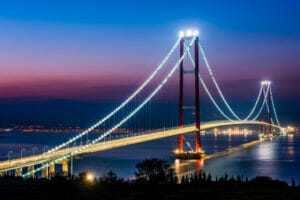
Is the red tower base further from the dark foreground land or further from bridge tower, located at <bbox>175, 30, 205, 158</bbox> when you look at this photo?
the dark foreground land

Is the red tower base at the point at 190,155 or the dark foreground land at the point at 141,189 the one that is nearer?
the dark foreground land at the point at 141,189

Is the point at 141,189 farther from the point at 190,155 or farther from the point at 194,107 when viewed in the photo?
the point at 194,107

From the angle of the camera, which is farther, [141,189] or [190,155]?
[190,155]

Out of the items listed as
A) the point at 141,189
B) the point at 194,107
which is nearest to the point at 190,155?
the point at 194,107

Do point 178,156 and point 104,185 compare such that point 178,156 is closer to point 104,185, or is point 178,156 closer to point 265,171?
point 265,171

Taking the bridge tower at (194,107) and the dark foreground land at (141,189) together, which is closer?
the dark foreground land at (141,189)

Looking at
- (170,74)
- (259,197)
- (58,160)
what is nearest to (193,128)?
(170,74)

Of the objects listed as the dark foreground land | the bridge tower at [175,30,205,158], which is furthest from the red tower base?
the dark foreground land

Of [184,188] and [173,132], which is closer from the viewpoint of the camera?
[184,188]

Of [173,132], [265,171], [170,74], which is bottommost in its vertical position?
[265,171]

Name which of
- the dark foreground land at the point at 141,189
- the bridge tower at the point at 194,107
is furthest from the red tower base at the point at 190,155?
the dark foreground land at the point at 141,189

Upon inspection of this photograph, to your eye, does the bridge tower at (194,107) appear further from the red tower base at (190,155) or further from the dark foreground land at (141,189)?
the dark foreground land at (141,189)
